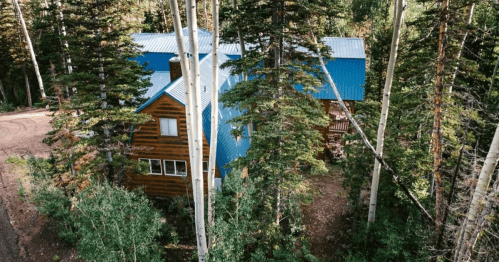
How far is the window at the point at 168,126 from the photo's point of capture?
16.2 m

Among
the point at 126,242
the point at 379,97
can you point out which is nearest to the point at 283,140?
the point at 126,242

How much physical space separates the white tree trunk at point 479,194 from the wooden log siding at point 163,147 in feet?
35.4

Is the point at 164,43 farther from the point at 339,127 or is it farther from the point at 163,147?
the point at 339,127

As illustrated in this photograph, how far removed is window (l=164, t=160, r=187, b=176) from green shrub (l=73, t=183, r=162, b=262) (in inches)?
269

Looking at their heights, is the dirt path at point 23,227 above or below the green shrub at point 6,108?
below

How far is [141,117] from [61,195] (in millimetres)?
4991

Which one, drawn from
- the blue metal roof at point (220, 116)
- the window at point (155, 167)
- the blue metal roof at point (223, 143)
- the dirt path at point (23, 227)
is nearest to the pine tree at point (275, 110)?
the blue metal roof at point (220, 116)

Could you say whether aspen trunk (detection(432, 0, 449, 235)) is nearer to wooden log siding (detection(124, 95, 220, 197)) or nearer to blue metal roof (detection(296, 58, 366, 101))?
wooden log siding (detection(124, 95, 220, 197))

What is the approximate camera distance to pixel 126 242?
31.2 feet

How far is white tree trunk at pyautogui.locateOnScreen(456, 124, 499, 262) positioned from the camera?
7.26 metres

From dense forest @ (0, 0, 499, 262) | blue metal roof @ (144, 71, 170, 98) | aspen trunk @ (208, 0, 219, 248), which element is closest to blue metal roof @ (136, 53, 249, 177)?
dense forest @ (0, 0, 499, 262)

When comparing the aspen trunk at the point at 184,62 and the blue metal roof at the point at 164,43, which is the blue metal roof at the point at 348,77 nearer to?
the blue metal roof at the point at 164,43

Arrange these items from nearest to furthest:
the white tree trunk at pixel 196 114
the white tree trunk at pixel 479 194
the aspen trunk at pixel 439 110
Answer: the white tree trunk at pixel 196 114
the white tree trunk at pixel 479 194
the aspen trunk at pixel 439 110

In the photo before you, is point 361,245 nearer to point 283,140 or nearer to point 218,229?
point 283,140
